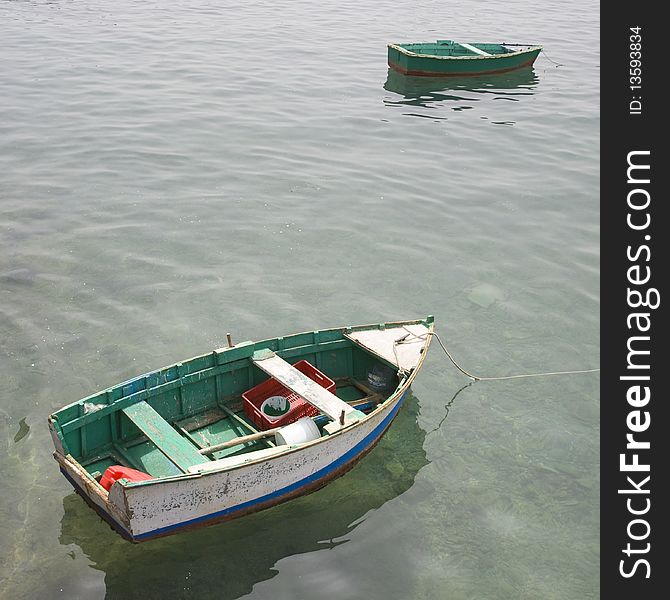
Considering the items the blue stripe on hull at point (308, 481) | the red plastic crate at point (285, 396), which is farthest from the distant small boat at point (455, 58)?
the blue stripe on hull at point (308, 481)

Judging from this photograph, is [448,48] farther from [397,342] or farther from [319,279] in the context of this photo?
[397,342]

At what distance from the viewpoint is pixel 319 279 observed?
1877cm

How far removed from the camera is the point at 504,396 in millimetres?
15156

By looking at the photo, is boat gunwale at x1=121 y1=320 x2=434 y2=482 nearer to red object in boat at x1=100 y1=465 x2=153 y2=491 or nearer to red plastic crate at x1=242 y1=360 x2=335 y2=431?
red object in boat at x1=100 y1=465 x2=153 y2=491

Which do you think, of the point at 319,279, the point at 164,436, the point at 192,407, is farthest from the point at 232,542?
the point at 319,279

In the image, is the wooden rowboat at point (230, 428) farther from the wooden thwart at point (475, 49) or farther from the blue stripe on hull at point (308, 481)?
the wooden thwart at point (475, 49)

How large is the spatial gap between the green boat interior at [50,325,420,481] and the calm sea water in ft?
3.22

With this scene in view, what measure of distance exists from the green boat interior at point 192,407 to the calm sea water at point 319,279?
3.22 feet

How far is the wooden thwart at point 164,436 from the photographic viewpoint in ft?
36.9

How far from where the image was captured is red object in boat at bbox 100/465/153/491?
35.6 feet

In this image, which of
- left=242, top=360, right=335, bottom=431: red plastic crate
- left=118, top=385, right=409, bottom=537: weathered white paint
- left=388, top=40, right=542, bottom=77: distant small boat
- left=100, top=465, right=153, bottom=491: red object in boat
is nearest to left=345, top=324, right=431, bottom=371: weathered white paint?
left=242, top=360, right=335, bottom=431: red plastic crate

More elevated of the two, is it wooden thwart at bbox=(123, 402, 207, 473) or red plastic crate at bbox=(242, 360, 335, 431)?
wooden thwart at bbox=(123, 402, 207, 473)

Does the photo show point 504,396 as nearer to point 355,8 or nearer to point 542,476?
point 542,476

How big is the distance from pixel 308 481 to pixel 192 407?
2599 millimetres
